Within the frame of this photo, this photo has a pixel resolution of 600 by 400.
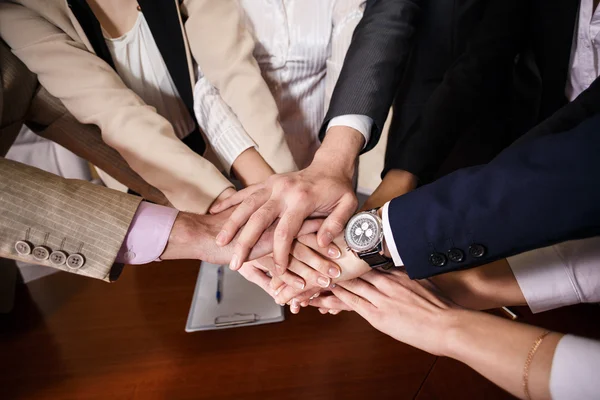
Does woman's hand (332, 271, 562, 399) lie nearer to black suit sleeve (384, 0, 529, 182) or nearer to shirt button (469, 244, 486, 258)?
shirt button (469, 244, 486, 258)

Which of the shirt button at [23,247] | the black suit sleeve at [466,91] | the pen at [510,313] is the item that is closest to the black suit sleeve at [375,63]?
the black suit sleeve at [466,91]

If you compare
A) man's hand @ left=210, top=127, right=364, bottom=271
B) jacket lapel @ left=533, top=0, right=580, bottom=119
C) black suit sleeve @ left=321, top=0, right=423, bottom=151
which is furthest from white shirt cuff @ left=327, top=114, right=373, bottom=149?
jacket lapel @ left=533, top=0, right=580, bottom=119

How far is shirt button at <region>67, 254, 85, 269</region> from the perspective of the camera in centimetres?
81

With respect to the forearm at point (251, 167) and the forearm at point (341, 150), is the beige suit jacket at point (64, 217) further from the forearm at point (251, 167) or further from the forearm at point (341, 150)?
the forearm at point (341, 150)

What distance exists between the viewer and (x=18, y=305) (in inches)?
40.0

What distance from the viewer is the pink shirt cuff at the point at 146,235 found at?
2.82ft

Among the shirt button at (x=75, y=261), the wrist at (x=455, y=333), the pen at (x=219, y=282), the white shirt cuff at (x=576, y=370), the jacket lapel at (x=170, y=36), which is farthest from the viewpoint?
the jacket lapel at (x=170, y=36)

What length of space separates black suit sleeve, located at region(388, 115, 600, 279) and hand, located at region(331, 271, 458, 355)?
6 cm

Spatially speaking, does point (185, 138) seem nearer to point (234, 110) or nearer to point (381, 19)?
point (234, 110)

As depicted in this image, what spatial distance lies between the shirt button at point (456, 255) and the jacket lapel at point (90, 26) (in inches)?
39.6

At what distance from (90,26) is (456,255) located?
1.04 meters

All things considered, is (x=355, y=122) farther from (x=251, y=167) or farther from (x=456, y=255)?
(x=456, y=255)

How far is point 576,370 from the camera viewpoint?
59 centimetres

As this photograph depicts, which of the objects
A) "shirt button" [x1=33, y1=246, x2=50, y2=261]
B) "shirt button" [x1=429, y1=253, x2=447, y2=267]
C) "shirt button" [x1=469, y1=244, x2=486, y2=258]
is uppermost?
"shirt button" [x1=469, y1=244, x2=486, y2=258]
